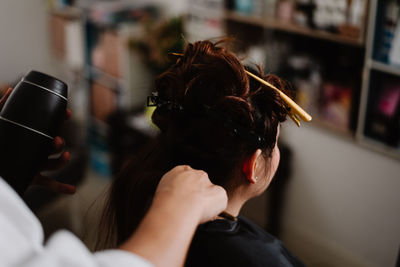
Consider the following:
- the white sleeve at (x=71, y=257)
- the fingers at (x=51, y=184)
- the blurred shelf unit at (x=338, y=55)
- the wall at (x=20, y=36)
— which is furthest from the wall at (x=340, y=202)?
the wall at (x=20, y=36)

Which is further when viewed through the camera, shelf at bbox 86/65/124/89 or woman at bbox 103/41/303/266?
shelf at bbox 86/65/124/89

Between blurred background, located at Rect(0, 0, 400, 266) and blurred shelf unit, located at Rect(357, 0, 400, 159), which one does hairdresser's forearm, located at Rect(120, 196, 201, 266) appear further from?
blurred shelf unit, located at Rect(357, 0, 400, 159)

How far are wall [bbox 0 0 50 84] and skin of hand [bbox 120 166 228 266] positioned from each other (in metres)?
3.68

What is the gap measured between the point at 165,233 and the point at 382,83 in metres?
1.89

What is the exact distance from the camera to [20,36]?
429cm

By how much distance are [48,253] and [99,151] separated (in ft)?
10.5

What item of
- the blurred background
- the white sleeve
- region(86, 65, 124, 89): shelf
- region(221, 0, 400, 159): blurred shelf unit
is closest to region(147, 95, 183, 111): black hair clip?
the white sleeve

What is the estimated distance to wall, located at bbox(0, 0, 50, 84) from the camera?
418 cm

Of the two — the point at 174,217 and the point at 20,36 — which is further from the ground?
the point at 174,217

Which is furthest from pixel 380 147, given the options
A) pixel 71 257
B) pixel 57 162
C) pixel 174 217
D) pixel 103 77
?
pixel 103 77

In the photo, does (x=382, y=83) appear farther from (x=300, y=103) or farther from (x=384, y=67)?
(x=300, y=103)

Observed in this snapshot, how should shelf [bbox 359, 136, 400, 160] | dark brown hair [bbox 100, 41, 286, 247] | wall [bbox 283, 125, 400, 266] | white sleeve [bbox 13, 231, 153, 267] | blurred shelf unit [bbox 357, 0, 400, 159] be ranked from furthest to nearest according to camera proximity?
wall [bbox 283, 125, 400, 266] < shelf [bbox 359, 136, 400, 160] < blurred shelf unit [bbox 357, 0, 400, 159] < dark brown hair [bbox 100, 41, 286, 247] < white sleeve [bbox 13, 231, 153, 267]

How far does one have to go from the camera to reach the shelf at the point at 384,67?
2.19 meters

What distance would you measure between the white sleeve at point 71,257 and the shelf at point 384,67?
178 centimetres
